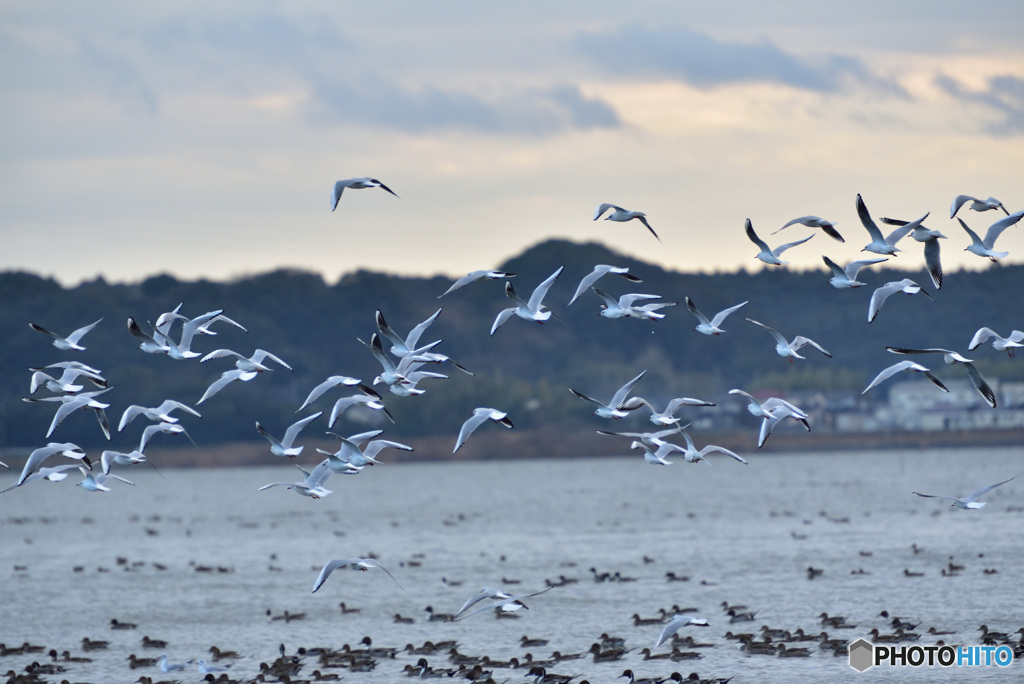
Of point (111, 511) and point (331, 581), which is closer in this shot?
point (331, 581)

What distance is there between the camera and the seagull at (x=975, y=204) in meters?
28.5

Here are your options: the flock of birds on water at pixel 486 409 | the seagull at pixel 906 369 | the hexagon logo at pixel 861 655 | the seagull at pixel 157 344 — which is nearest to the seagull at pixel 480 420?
the flock of birds on water at pixel 486 409

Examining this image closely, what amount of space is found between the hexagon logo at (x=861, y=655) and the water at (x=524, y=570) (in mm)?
326

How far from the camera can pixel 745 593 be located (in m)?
45.1

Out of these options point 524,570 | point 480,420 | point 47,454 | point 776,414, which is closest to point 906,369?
point 776,414

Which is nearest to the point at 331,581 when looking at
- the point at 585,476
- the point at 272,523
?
the point at 272,523

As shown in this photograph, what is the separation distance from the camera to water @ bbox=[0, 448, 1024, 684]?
123ft

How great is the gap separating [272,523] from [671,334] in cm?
9574

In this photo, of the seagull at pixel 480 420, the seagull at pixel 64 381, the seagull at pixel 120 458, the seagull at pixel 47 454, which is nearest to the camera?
the seagull at pixel 480 420

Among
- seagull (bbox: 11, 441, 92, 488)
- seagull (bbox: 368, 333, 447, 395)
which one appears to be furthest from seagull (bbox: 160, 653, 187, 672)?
seagull (bbox: 368, 333, 447, 395)

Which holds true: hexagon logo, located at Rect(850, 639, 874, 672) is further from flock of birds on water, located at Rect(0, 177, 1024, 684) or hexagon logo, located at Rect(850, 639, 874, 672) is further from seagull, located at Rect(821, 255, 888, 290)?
seagull, located at Rect(821, 255, 888, 290)

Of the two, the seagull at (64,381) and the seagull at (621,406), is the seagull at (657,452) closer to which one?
the seagull at (621,406)

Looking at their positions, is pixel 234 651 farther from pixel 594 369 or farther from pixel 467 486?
pixel 594 369

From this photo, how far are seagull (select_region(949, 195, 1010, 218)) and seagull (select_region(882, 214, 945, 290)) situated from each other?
54cm
